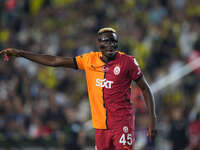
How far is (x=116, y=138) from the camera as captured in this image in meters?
5.80

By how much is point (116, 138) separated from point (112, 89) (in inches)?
24.5

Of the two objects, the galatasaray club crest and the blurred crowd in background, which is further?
the blurred crowd in background

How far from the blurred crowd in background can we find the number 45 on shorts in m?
3.30

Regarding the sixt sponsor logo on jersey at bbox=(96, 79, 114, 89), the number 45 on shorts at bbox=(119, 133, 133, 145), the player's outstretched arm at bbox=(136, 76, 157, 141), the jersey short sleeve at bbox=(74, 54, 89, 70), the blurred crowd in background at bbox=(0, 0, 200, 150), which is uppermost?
the blurred crowd in background at bbox=(0, 0, 200, 150)

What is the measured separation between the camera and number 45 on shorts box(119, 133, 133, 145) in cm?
578

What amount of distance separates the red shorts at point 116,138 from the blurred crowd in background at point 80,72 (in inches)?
130

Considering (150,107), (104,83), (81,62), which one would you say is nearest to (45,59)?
(81,62)

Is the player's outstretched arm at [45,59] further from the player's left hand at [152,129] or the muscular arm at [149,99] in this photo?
the player's left hand at [152,129]

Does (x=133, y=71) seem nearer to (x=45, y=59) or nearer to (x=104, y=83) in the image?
(x=104, y=83)

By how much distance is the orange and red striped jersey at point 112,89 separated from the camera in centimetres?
586

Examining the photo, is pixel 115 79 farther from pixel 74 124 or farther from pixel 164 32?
pixel 164 32

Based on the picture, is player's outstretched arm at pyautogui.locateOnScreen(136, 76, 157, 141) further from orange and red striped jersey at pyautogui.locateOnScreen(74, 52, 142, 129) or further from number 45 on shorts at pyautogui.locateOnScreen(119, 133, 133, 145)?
number 45 on shorts at pyautogui.locateOnScreen(119, 133, 133, 145)

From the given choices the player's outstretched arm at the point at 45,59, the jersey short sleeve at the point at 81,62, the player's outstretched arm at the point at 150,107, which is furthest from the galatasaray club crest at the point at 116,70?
the player's outstretched arm at the point at 45,59

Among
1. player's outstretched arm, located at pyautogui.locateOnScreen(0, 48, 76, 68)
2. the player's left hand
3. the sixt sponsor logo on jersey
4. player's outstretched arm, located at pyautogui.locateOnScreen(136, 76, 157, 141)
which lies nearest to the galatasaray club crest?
the sixt sponsor logo on jersey
